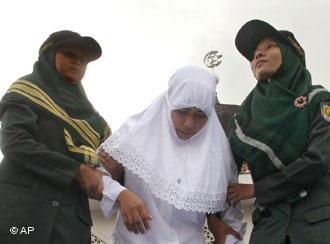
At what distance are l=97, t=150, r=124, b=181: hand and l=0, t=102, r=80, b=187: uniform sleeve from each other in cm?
21

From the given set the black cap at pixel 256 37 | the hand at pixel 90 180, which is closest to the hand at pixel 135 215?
the hand at pixel 90 180

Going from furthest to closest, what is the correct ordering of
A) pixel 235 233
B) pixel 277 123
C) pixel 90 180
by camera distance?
pixel 235 233 → pixel 277 123 → pixel 90 180

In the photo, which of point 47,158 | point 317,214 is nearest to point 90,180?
point 47,158

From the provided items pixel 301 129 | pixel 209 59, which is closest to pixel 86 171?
pixel 301 129

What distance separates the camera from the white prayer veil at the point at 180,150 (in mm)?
2205

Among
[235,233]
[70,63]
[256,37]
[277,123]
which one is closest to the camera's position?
[277,123]

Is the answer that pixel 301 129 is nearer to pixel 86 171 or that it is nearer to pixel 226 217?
pixel 226 217

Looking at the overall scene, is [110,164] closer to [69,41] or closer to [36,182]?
[36,182]

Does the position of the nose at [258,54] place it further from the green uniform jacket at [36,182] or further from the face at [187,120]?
the green uniform jacket at [36,182]

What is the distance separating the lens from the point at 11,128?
7.02ft

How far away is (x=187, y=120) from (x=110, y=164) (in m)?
0.45

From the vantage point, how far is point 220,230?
237cm

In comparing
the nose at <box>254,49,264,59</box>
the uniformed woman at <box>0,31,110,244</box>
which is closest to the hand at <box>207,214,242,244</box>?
the uniformed woman at <box>0,31,110,244</box>

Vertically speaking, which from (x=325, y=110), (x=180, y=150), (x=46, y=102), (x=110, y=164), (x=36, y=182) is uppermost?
(x=325, y=110)
